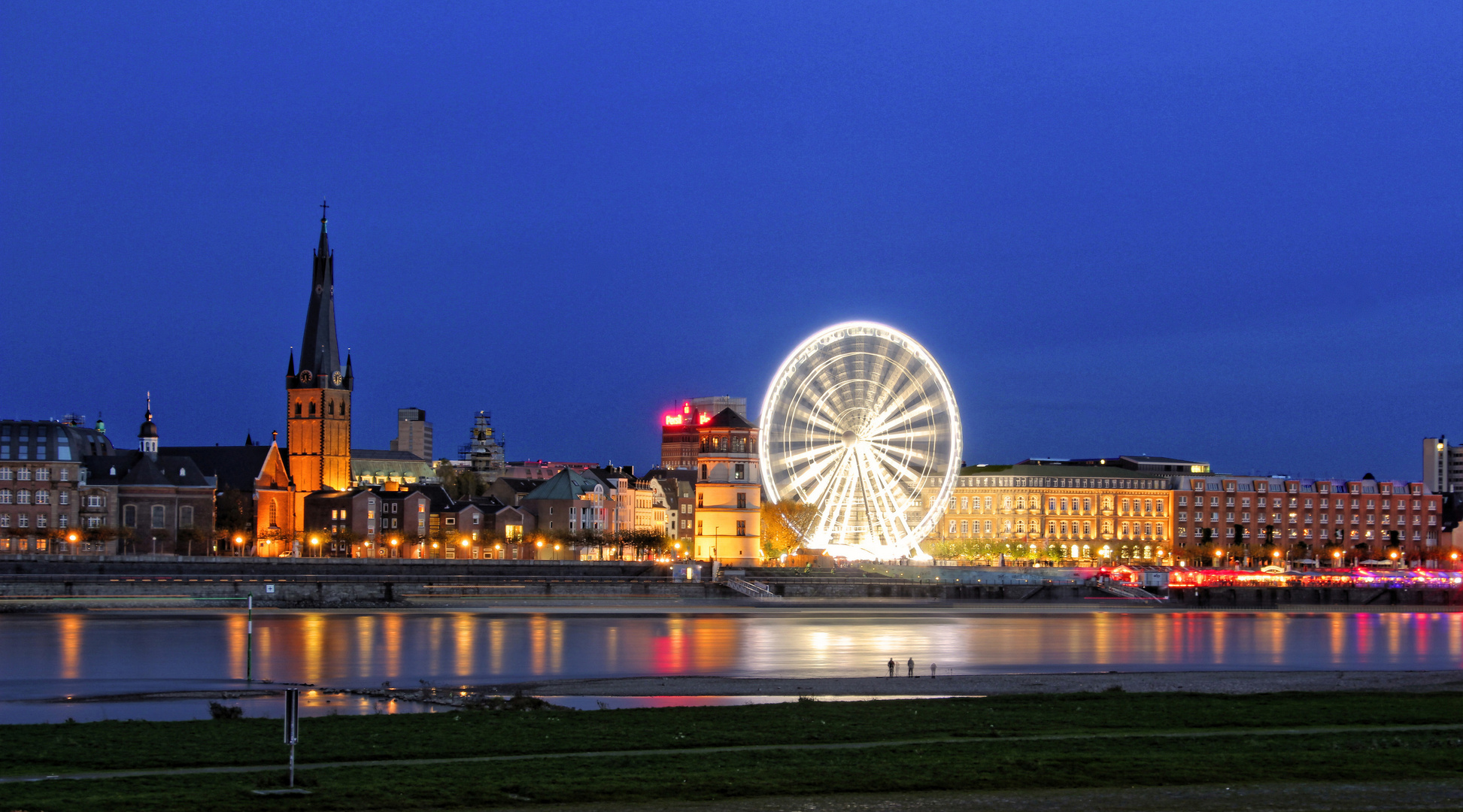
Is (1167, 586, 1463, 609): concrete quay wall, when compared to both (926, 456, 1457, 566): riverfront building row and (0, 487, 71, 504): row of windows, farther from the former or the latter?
(0, 487, 71, 504): row of windows

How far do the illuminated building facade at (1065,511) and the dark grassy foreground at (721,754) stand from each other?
16324 centimetres

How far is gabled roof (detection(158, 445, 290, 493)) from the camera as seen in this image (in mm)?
146750

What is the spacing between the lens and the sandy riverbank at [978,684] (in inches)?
1404

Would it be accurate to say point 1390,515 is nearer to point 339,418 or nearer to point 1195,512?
point 1195,512

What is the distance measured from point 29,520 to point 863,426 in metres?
64.5

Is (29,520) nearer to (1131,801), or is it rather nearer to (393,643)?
(393,643)

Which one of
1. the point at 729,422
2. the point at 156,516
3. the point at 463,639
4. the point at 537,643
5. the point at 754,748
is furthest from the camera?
the point at 156,516

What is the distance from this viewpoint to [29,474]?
119 metres

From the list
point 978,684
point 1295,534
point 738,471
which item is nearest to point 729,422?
point 738,471

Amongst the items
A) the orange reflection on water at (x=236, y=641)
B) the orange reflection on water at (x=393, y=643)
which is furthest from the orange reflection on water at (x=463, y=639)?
the orange reflection on water at (x=236, y=641)

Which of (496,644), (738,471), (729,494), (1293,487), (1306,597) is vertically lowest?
(1306,597)

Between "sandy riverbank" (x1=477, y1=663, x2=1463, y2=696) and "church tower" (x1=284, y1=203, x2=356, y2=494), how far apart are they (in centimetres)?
13244

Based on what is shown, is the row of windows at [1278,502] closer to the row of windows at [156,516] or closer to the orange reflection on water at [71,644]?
the row of windows at [156,516]

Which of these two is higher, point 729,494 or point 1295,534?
point 729,494
